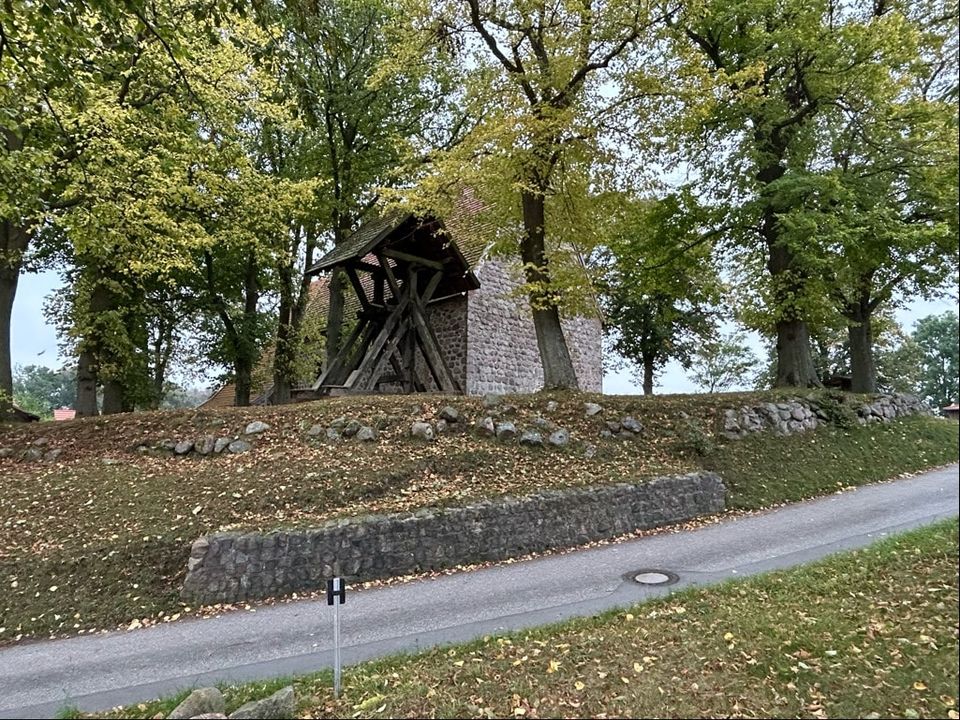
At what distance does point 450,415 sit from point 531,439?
1489 mm

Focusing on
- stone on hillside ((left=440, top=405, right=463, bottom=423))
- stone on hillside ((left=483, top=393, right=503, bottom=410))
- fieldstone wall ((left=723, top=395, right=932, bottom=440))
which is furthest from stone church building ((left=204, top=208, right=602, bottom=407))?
fieldstone wall ((left=723, top=395, right=932, bottom=440))

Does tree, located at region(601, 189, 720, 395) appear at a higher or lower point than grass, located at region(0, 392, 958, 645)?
higher

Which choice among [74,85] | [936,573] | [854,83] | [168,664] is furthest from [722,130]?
[168,664]

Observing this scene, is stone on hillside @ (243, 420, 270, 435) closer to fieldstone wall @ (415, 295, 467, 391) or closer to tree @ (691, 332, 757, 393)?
fieldstone wall @ (415, 295, 467, 391)

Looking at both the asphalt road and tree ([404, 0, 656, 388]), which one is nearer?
the asphalt road

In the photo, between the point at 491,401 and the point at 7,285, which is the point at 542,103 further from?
the point at 7,285

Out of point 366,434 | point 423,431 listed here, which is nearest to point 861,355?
point 423,431

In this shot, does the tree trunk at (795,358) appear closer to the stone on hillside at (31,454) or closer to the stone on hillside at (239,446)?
the stone on hillside at (239,446)

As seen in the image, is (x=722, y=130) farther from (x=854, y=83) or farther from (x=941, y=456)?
(x=941, y=456)

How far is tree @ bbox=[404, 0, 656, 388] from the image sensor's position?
405 inches

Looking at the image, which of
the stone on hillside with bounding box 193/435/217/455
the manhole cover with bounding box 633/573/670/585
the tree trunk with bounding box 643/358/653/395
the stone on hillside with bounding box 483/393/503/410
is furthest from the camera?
the tree trunk with bounding box 643/358/653/395

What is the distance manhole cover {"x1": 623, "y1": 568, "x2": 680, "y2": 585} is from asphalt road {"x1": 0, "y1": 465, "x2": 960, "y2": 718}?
0.08 metres

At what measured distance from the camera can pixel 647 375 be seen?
27781mm

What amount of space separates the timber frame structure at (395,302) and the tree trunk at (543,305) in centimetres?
295
